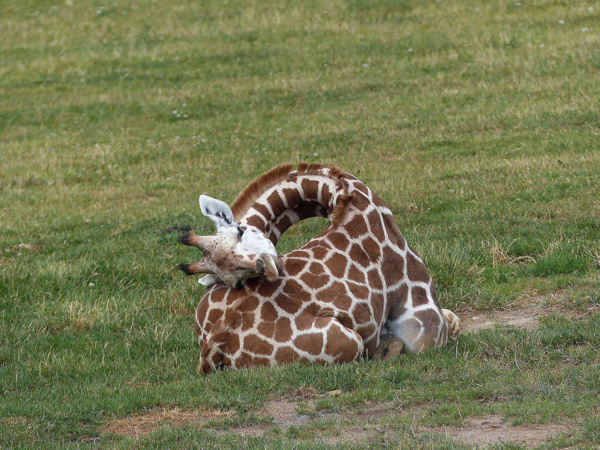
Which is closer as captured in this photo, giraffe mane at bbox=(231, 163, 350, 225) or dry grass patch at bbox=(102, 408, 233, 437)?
dry grass patch at bbox=(102, 408, 233, 437)

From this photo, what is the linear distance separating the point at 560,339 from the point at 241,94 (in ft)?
51.6

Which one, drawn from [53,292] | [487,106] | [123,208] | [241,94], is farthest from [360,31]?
[53,292]

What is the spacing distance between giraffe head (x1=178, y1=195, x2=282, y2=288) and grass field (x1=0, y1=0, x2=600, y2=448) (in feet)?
2.78

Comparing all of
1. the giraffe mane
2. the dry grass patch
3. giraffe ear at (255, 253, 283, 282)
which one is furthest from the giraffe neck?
the dry grass patch

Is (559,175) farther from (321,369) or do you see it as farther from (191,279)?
(321,369)

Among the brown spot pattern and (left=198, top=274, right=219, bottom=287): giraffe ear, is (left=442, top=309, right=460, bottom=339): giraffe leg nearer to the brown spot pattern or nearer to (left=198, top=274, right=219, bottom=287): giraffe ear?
the brown spot pattern

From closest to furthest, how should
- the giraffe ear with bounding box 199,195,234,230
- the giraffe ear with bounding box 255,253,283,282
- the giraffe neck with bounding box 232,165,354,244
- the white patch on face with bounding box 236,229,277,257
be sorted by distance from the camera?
the giraffe ear with bounding box 255,253,283,282 < the white patch on face with bounding box 236,229,277,257 < the giraffe ear with bounding box 199,195,234,230 < the giraffe neck with bounding box 232,165,354,244

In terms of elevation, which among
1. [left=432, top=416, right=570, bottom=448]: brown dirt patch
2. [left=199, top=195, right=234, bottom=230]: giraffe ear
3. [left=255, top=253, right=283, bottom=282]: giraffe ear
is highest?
[left=199, top=195, right=234, bottom=230]: giraffe ear

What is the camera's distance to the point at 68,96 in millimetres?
23391

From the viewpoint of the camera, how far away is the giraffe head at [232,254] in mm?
7164

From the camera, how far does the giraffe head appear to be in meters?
7.16

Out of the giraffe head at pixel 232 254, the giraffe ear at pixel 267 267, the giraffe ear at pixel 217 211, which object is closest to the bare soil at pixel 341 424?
the giraffe ear at pixel 267 267

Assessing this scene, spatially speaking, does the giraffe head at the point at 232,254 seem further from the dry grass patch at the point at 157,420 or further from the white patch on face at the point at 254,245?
the dry grass patch at the point at 157,420

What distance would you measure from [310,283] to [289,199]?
0.99m
